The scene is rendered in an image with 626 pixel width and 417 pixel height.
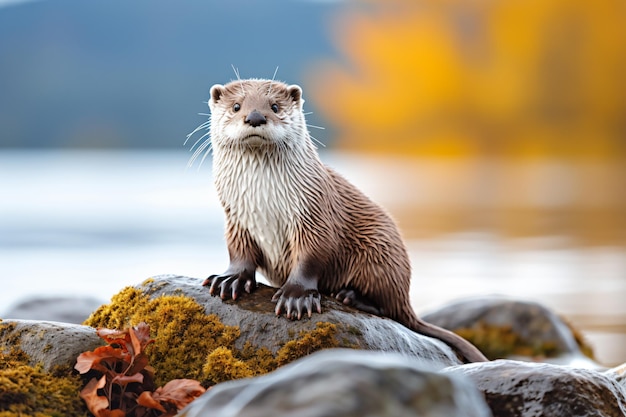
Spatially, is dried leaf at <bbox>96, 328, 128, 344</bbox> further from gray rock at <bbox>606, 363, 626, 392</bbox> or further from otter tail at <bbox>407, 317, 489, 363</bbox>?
gray rock at <bbox>606, 363, 626, 392</bbox>

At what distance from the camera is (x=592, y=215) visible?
2131 cm

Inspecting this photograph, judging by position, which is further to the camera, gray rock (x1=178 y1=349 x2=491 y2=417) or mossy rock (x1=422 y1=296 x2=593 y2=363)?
mossy rock (x1=422 y1=296 x2=593 y2=363)

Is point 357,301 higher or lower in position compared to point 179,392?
higher

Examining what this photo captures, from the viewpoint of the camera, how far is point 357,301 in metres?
5.14

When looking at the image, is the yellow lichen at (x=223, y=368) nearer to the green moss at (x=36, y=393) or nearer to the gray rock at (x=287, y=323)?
the gray rock at (x=287, y=323)

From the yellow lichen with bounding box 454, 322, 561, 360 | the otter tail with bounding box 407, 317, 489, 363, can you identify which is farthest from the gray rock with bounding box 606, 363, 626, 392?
the yellow lichen with bounding box 454, 322, 561, 360

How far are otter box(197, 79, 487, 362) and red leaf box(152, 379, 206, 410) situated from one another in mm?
650

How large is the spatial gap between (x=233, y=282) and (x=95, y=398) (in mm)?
1052

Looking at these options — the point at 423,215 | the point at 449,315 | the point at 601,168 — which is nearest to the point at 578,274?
the point at 449,315

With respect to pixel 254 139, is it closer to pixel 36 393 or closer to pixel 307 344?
pixel 307 344

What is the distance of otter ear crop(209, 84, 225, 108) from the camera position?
199 inches

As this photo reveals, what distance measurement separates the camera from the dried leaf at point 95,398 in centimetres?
414

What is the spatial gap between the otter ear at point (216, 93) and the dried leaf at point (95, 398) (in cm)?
169

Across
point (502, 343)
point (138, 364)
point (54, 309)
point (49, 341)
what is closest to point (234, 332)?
point (138, 364)
